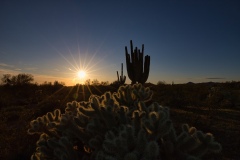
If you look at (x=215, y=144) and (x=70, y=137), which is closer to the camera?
(x=215, y=144)

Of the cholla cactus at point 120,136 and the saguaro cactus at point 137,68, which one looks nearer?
the cholla cactus at point 120,136

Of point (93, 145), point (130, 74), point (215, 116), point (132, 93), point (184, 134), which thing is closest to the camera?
point (184, 134)

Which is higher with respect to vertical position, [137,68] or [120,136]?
[137,68]

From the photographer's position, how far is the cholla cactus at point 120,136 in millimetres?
2410

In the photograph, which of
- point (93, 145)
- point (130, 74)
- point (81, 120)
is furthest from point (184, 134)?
point (130, 74)

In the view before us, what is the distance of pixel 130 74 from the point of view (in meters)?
13.4

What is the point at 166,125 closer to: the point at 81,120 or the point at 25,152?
the point at 81,120

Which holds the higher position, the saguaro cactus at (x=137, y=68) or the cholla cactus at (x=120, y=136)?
the saguaro cactus at (x=137, y=68)

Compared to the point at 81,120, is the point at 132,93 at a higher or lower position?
higher

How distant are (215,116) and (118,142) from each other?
6697mm

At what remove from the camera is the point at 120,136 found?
2420 mm

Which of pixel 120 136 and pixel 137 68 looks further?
pixel 137 68

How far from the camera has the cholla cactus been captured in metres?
2.41

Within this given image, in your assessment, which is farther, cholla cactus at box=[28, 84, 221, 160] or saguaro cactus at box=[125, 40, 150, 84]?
saguaro cactus at box=[125, 40, 150, 84]
